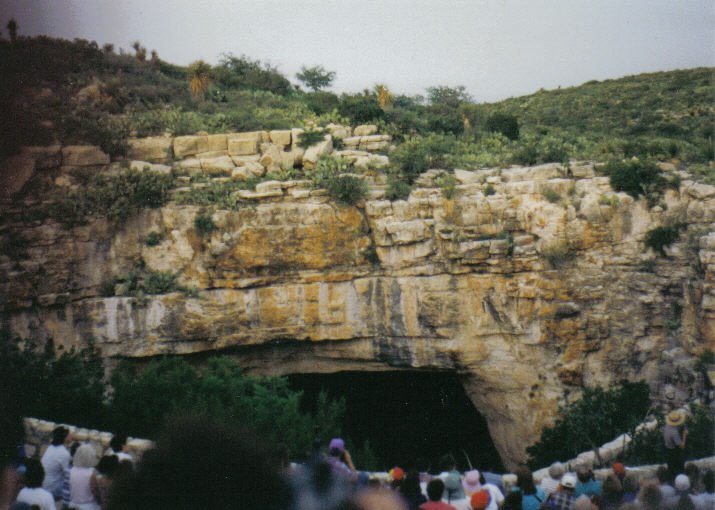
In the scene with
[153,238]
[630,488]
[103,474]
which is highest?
[153,238]

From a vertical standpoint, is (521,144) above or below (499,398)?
above

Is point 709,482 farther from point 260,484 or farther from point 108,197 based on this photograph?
point 108,197

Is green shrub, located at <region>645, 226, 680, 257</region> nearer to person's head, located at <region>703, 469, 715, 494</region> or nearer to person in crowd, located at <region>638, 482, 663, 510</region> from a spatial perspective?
person's head, located at <region>703, 469, 715, 494</region>

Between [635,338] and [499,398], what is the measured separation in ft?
10.5

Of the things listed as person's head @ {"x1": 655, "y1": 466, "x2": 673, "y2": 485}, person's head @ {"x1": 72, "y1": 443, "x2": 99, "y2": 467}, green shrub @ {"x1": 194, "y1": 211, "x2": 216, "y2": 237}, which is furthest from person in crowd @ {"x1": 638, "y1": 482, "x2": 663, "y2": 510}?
green shrub @ {"x1": 194, "y1": 211, "x2": 216, "y2": 237}

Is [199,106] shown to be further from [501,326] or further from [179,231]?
[501,326]

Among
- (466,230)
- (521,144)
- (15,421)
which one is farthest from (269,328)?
(15,421)

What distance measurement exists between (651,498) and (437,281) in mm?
7828

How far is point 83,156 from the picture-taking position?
13.8 metres

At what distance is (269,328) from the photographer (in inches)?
533

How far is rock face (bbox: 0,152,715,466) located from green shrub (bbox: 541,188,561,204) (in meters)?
0.05

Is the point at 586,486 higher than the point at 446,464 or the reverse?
the reverse

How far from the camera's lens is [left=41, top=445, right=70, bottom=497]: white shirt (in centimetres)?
665

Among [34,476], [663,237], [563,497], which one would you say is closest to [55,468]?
[34,476]
